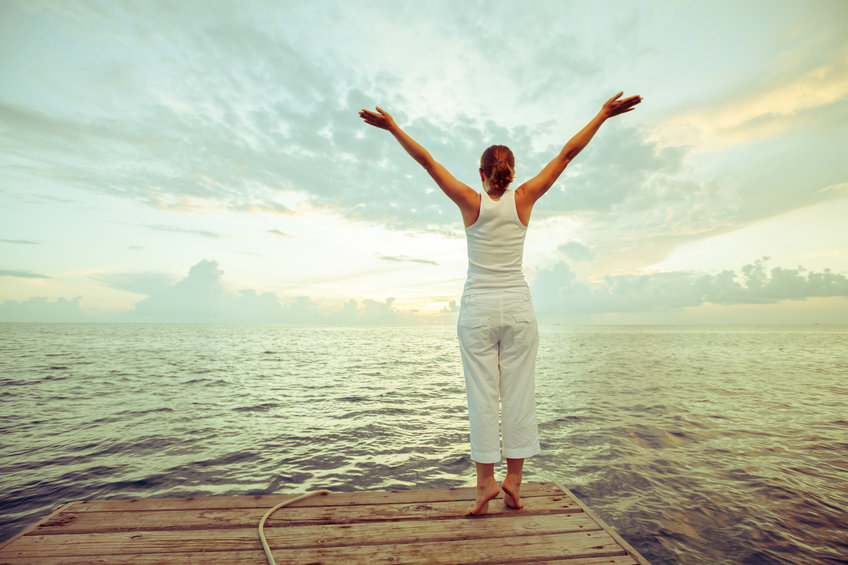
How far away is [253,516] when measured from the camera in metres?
3.65

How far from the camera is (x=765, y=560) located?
4.62 m

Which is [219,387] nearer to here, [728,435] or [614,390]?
[614,390]

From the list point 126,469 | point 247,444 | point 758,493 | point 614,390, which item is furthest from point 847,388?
point 126,469

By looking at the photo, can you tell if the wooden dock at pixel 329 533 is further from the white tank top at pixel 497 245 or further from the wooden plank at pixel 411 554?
the white tank top at pixel 497 245

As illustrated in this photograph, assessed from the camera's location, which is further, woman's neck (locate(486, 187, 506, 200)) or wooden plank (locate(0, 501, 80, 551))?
woman's neck (locate(486, 187, 506, 200))

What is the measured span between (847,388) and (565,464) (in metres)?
Answer: 18.7

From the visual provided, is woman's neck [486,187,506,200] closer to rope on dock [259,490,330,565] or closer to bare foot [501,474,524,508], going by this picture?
bare foot [501,474,524,508]

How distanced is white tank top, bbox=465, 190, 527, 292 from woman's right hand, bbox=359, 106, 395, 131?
43.7 inches

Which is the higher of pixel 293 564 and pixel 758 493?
pixel 293 564

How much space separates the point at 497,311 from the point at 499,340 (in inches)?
11.2

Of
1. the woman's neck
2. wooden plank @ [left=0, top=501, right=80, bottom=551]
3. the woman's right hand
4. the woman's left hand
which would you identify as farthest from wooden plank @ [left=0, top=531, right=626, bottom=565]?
the woman's left hand

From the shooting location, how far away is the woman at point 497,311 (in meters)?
3.56

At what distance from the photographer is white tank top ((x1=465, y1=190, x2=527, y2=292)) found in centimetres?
364

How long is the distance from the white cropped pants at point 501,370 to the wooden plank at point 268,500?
33.3 inches
